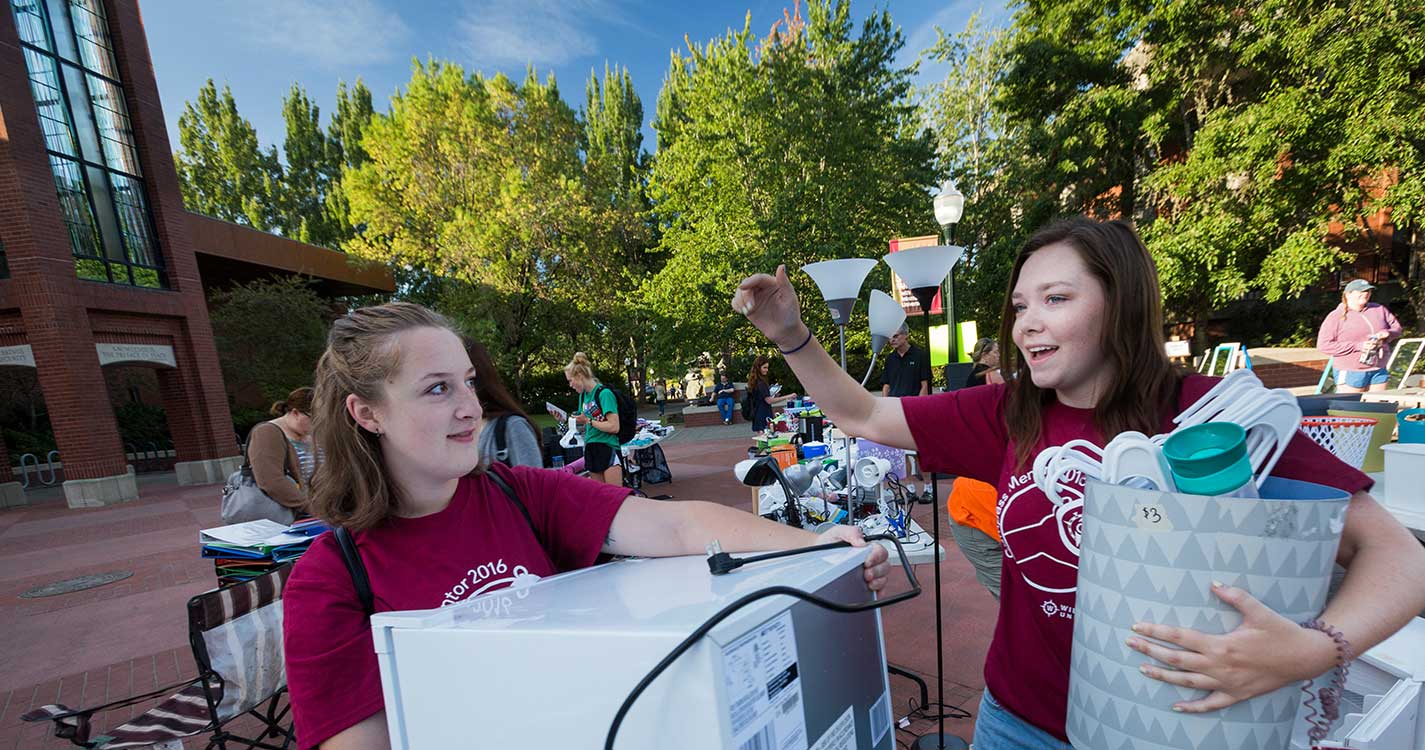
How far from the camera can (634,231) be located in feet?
65.7

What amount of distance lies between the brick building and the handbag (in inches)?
444

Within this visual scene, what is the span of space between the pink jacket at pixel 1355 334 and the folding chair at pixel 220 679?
345 inches

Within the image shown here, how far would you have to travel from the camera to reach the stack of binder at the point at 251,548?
2584mm

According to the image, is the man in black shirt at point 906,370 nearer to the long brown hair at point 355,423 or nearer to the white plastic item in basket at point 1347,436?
the white plastic item in basket at point 1347,436

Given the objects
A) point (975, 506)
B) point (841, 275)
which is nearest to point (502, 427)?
point (841, 275)

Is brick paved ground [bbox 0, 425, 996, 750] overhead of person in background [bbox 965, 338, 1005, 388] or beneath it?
beneath

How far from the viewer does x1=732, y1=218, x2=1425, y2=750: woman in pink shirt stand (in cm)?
81

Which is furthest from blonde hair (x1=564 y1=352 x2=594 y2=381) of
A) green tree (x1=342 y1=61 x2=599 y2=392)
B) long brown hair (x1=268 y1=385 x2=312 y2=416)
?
green tree (x1=342 y1=61 x2=599 y2=392)

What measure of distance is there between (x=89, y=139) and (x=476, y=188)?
8679 mm

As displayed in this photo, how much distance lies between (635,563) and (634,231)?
19.9 m

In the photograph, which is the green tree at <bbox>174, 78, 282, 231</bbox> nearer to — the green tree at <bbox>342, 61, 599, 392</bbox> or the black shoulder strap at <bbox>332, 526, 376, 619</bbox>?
the green tree at <bbox>342, 61, 599, 392</bbox>

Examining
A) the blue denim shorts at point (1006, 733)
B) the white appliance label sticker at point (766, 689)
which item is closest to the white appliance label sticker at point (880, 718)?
the white appliance label sticker at point (766, 689)

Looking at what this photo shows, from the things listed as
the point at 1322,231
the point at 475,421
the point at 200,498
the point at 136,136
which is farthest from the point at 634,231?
the point at 475,421

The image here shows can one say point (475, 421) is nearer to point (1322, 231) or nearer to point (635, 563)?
point (635, 563)
